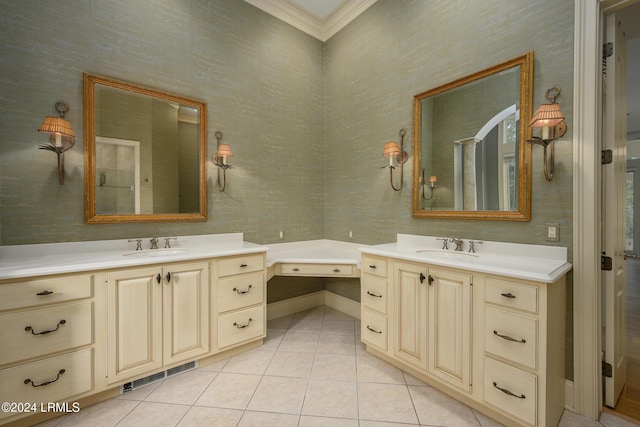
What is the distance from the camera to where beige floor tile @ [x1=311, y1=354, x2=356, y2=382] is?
2092 mm

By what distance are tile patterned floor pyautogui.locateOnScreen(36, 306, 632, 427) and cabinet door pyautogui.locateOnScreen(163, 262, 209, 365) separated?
224mm

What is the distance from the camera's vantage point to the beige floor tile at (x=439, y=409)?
163 centimetres

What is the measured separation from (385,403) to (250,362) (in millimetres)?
1143

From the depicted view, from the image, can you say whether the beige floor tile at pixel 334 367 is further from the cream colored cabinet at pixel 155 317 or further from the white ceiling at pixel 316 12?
the white ceiling at pixel 316 12

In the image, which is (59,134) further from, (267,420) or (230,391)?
(267,420)

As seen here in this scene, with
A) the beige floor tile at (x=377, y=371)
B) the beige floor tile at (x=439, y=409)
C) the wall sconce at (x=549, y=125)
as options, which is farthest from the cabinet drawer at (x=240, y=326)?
the wall sconce at (x=549, y=125)

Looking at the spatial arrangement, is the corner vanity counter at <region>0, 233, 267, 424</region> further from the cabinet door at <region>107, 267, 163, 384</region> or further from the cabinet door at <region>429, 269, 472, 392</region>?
the cabinet door at <region>429, 269, 472, 392</region>

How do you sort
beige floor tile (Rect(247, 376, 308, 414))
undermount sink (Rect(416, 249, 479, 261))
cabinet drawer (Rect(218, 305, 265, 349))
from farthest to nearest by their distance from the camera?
cabinet drawer (Rect(218, 305, 265, 349))
undermount sink (Rect(416, 249, 479, 261))
beige floor tile (Rect(247, 376, 308, 414))

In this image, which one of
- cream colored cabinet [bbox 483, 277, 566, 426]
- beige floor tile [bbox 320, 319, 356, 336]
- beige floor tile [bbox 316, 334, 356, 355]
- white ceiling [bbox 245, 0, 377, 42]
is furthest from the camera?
white ceiling [bbox 245, 0, 377, 42]

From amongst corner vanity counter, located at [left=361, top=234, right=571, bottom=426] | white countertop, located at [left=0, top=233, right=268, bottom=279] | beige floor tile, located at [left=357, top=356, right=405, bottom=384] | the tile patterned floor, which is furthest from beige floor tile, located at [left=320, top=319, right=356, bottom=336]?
white countertop, located at [left=0, top=233, right=268, bottom=279]

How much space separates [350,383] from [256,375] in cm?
73

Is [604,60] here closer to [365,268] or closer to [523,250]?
[523,250]

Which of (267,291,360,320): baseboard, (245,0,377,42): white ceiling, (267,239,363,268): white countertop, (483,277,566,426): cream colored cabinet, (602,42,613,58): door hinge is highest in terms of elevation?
(245,0,377,42): white ceiling

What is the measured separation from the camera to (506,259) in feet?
6.10
